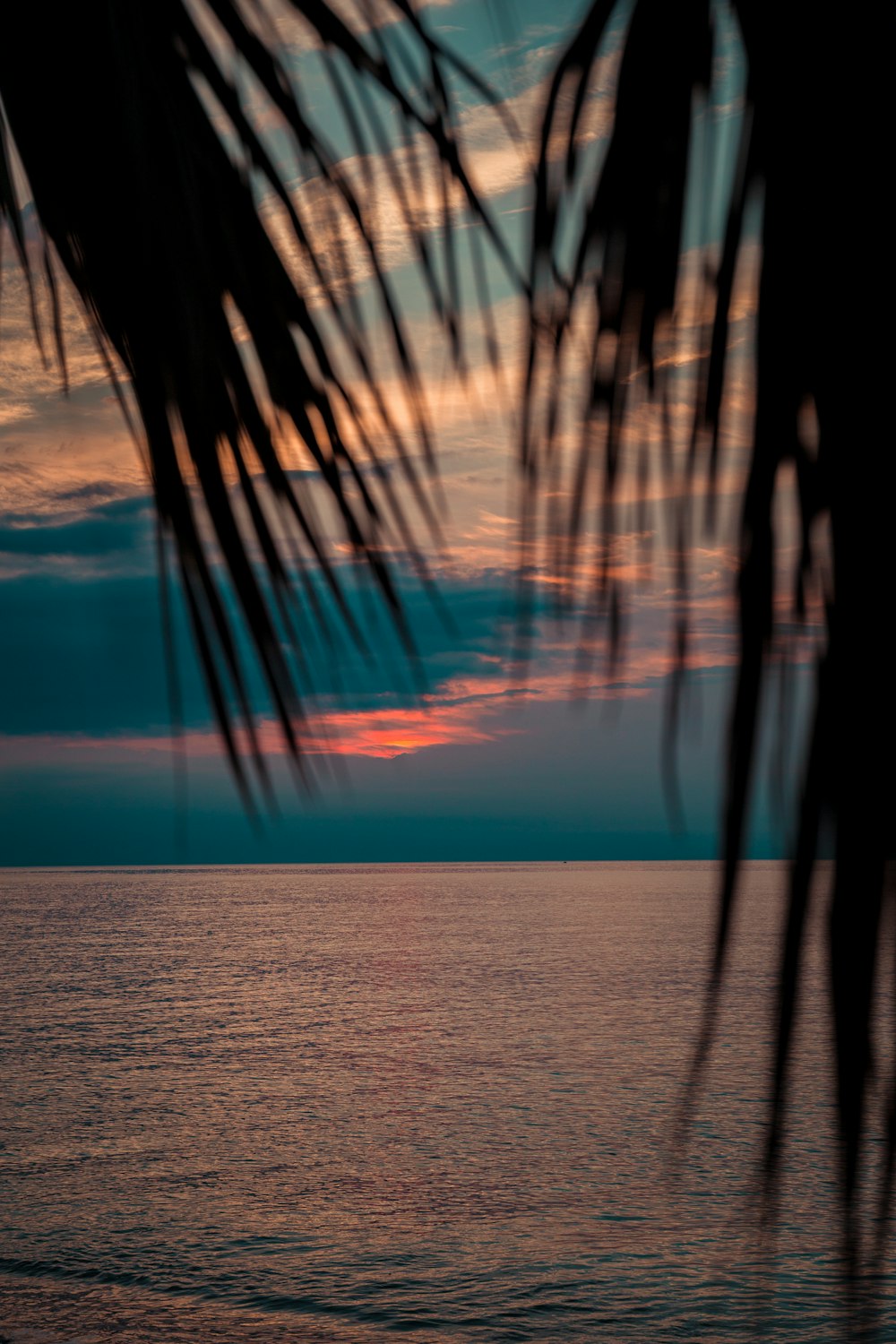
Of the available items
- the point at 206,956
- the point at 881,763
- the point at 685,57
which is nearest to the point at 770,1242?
the point at 881,763

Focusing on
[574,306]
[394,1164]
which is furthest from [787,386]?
[394,1164]

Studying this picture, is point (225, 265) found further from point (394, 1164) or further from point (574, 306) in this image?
point (394, 1164)

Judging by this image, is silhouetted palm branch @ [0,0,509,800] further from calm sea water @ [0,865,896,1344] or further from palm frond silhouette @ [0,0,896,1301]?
calm sea water @ [0,865,896,1344]

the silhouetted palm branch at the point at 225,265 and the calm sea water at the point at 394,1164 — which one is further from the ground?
the silhouetted palm branch at the point at 225,265

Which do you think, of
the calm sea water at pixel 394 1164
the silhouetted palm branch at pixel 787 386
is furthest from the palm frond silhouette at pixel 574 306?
the calm sea water at pixel 394 1164

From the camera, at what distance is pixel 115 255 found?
1.02 m

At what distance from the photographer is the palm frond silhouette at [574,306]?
19.5 inches

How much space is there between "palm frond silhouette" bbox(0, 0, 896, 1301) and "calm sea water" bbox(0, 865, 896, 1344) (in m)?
0.36

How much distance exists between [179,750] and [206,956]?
2669 inches

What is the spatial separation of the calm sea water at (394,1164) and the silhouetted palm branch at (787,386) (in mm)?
304

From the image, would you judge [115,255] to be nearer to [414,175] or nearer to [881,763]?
[414,175]

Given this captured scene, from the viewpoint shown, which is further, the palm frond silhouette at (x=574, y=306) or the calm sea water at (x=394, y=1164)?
the calm sea water at (x=394, y=1164)

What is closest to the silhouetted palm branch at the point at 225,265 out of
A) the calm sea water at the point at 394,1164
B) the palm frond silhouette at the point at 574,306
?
the palm frond silhouette at the point at 574,306

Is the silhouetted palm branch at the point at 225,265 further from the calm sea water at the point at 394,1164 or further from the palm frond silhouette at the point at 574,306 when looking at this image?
the calm sea water at the point at 394,1164
